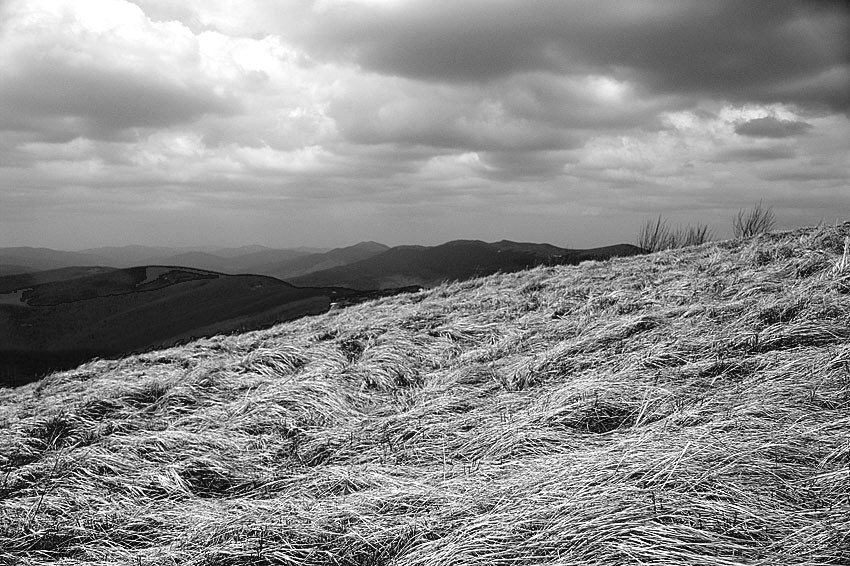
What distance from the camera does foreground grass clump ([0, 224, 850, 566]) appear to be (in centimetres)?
263

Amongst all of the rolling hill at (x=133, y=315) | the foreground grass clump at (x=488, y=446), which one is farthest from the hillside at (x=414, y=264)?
the foreground grass clump at (x=488, y=446)

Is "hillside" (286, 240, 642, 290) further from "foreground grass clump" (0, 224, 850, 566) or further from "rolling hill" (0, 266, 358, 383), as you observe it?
"foreground grass clump" (0, 224, 850, 566)

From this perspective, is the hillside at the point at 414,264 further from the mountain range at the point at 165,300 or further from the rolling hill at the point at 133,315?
the rolling hill at the point at 133,315

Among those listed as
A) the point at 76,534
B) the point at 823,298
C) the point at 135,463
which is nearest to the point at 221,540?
the point at 76,534

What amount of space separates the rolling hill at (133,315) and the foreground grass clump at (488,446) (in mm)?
18750

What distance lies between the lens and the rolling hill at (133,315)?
28.3 meters

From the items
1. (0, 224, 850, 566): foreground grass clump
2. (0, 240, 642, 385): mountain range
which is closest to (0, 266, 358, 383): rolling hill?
(0, 240, 642, 385): mountain range

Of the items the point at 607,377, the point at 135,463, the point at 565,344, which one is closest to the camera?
the point at 135,463

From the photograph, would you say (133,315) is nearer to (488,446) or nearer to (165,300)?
(165,300)

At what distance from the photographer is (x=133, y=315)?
38.8 m

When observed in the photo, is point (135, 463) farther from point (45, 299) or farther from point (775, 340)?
point (45, 299)

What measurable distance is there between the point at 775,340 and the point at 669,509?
10.6ft

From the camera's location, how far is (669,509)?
102 inches

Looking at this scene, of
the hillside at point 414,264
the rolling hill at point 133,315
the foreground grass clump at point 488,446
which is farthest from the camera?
the hillside at point 414,264
